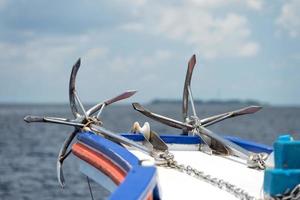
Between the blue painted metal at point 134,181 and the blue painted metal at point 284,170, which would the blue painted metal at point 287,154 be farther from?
the blue painted metal at point 134,181

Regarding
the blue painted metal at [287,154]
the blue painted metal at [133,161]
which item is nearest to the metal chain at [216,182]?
the blue painted metal at [287,154]

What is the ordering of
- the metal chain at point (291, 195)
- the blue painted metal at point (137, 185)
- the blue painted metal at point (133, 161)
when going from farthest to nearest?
the metal chain at point (291, 195) → the blue painted metal at point (133, 161) → the blue painted metal at point (137, 185)

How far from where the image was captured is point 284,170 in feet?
18.0

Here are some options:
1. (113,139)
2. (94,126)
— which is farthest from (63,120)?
(113,139)

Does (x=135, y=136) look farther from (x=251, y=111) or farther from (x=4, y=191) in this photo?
(x=4, y=191)

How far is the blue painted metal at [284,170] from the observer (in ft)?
17.8

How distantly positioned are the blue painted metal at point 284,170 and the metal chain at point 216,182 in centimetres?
7

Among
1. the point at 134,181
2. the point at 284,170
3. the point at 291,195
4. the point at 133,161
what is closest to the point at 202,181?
the point at 133,161

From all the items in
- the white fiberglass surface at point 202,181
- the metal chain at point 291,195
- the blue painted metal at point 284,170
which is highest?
the blue painted metal at point 284,170

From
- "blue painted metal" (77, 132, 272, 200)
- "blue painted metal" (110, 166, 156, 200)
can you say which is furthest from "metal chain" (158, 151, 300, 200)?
"blue painted metal" (110, 166, 156, 200)

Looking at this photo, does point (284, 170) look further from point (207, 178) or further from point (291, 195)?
point (207, 178)

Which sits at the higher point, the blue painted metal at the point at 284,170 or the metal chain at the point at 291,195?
the blue painted metal at the point at 284,170

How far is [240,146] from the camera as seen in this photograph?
9664 mm

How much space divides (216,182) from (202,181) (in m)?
0.18
